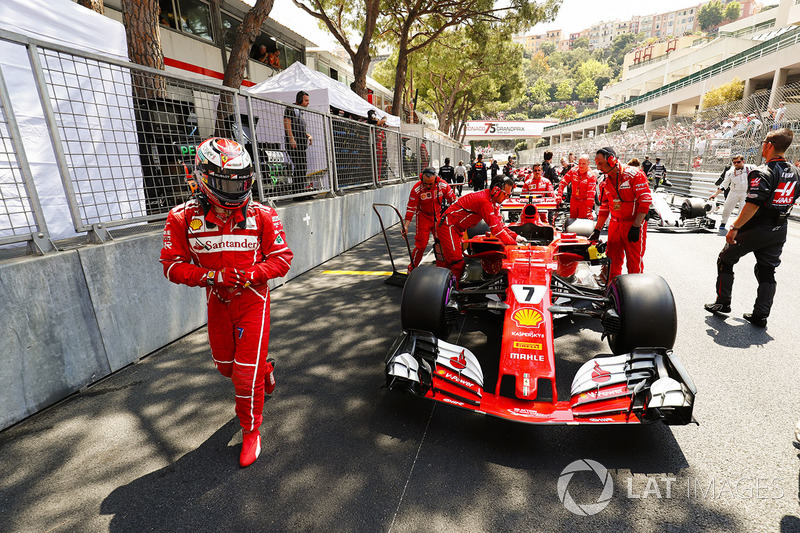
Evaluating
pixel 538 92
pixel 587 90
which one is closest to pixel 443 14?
pixel 538 92

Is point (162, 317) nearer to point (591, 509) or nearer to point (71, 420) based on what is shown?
point (71, 420)

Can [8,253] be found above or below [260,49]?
below

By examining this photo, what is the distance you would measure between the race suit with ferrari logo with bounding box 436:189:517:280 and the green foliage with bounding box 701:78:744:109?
32182mm

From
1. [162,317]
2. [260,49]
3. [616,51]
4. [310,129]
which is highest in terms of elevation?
[616,51]

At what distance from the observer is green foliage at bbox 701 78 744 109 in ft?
91.1

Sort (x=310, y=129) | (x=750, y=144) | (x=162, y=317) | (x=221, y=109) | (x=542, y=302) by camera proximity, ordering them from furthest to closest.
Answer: (x=750, y=144) → (x=310, y=129) → (x=221, y=109) → (x=162, y=317) → (x=542, y=302)

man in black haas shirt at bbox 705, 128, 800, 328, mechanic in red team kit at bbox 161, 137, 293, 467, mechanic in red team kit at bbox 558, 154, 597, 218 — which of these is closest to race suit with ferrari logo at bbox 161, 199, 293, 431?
mechanic in red team kit at bbox 161, 137, 293, 467

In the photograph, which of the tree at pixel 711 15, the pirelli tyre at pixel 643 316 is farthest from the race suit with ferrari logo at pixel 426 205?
the tree at pixel 711 15

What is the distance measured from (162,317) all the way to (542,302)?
346 centimetres

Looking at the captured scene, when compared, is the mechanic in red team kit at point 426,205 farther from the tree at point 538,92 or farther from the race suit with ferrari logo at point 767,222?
the tree at point 538,92

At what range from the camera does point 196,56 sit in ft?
38.0

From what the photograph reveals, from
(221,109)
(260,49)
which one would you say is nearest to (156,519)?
(221,109)

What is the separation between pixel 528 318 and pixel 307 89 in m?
8.05

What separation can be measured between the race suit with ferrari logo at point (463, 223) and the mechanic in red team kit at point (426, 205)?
0.49 meters
